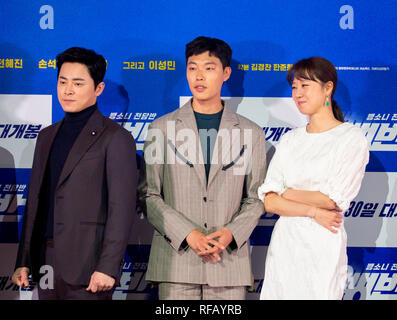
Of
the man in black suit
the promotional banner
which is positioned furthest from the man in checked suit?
the promotional banner

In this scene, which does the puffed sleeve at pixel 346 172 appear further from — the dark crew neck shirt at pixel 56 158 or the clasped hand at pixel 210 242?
the dark crew neck shirt at pixel 56 158

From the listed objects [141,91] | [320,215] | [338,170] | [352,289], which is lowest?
[352,289]

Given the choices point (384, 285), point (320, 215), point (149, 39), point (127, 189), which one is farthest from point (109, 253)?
point (384, 285)

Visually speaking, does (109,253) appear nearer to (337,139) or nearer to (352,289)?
(337,139)

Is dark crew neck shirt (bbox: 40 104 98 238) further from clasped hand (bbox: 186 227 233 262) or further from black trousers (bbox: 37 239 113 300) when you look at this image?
clasped hand (bbox: 186 227 233 262)

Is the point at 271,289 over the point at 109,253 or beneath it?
beneath

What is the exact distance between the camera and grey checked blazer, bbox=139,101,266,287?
3.17 metres

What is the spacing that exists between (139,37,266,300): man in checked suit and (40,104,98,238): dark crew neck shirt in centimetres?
45

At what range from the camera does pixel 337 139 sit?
10.1 ft

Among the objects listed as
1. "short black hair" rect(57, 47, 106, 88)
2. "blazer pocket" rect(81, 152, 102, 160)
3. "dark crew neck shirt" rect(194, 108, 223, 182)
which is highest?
"short black hair" rect(57, 47, 106, 88)

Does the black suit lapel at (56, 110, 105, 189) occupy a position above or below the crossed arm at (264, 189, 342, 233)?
above

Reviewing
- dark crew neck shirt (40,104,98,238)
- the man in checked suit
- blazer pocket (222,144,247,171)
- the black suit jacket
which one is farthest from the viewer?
blazer pocket (222,144,247,171)

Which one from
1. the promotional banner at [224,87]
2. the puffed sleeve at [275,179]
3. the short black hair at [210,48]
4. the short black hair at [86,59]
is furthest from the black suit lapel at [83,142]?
the puffed sleeve at [275,179]

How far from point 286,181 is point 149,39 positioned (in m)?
1.53
